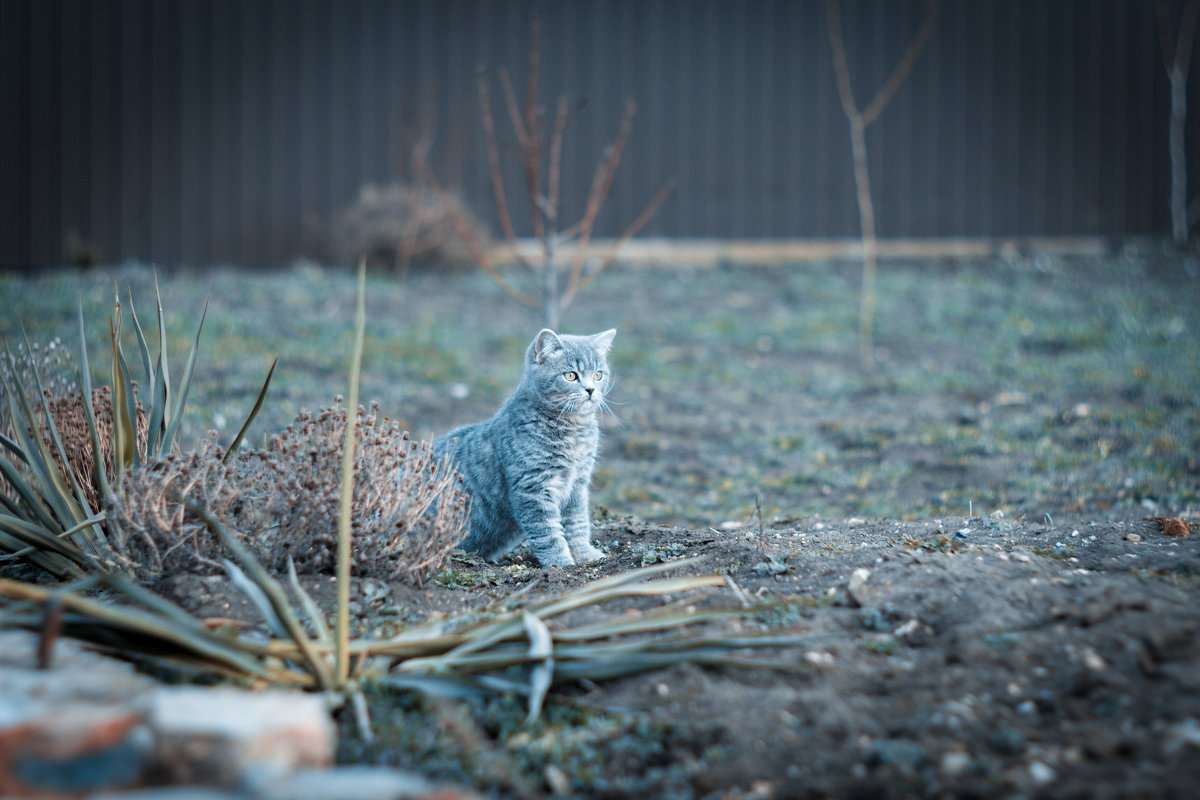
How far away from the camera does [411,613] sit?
2.87 meters

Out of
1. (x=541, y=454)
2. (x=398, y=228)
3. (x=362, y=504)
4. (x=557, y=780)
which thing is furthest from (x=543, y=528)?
(x=398, y=228)

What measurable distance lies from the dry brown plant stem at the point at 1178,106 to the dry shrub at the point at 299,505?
37.2ft

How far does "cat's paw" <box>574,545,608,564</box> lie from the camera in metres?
3.82

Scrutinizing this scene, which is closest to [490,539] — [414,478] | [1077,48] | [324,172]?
[414,478]

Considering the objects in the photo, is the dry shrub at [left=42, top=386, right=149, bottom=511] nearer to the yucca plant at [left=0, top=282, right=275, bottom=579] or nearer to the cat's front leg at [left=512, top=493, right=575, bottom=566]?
the yucca plant at [left=0, top=282, right=275, bottom=579]

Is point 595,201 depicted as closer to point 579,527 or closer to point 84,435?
point 579,527

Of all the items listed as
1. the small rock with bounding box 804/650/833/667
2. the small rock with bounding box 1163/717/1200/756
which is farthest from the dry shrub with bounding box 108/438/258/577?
the small rock with bounding box 1163/717/1200/756

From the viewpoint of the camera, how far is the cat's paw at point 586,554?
3.82 m

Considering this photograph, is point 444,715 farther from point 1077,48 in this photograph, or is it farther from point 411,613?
point 1077,48

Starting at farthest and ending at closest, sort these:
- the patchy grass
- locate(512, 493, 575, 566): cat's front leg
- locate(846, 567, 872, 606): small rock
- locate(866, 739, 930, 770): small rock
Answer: the patchy grass → locate(512, 493, 575, 566): cat's front leg → locate(846, 567, 872, 606): small rock → locate(866, 739, 930, 770): small rock

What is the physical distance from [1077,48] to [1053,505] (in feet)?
28.5

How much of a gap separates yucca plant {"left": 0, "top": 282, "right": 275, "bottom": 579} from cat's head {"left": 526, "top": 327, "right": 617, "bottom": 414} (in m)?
1.34

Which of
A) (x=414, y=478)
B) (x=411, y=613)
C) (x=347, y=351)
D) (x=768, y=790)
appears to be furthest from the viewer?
(x=347, y=351)

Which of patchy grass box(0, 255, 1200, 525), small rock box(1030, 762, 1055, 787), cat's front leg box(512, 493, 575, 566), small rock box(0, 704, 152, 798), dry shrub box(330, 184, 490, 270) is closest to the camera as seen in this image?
small rock box(0, 704, 152, 798)
